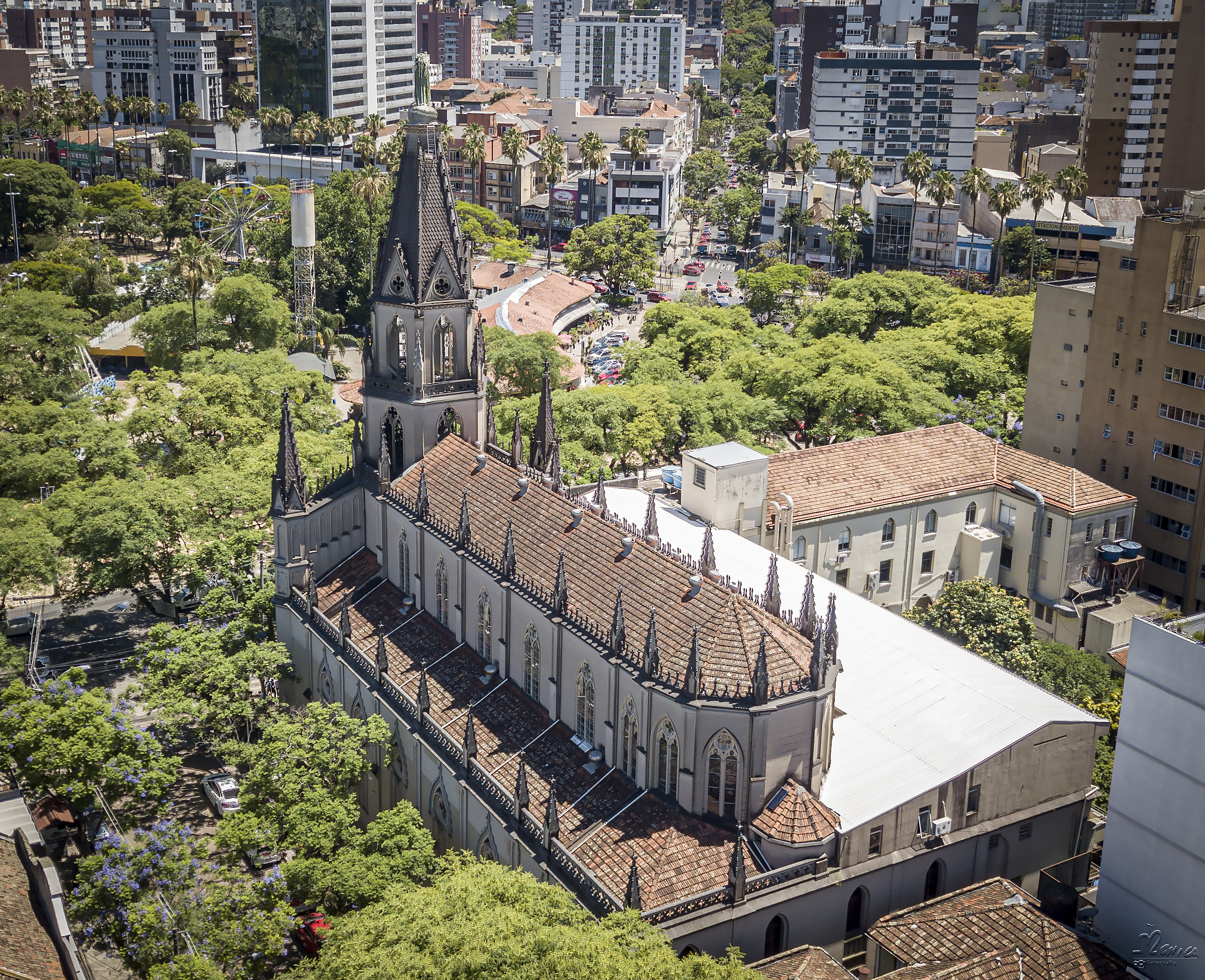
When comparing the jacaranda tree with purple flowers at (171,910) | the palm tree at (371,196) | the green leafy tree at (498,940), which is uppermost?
the palm tree at (371,196)

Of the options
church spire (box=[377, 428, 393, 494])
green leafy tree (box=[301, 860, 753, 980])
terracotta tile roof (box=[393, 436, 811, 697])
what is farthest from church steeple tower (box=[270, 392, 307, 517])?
green leafy tree (box=[301, 860, 753, 980])

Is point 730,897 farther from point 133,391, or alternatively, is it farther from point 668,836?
point 133,391

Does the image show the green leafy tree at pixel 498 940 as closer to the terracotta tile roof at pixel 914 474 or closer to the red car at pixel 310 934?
the red car at pixel 310 934

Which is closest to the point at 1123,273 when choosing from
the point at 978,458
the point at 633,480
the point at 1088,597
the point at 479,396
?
the point at 978,458

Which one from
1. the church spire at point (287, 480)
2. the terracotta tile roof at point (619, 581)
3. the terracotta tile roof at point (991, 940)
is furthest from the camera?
the church spire at point (287, 480)

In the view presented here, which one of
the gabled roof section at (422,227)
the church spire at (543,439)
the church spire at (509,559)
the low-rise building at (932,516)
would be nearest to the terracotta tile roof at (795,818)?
the church spire at (509,559)

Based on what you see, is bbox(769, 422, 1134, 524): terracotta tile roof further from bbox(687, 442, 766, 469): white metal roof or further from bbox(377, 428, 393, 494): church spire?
bbox(377, 428, 393, 494): church spire

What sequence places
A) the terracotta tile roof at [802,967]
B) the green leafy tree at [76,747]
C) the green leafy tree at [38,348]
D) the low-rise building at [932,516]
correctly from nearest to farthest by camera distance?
the terracotta tile roof at [802,967]
the green leafy tree at [76,747]
the low-rise building at [932,516]
the green leafy tree at [38,348]
